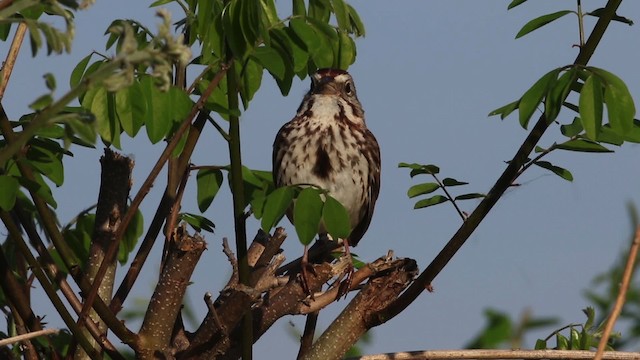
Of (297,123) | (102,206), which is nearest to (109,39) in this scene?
(102,206)

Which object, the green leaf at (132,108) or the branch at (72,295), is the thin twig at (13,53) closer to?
the branch at (72,295)

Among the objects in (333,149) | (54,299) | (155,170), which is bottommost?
(54,299)

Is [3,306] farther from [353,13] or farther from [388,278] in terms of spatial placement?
[353,13]

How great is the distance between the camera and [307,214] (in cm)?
404

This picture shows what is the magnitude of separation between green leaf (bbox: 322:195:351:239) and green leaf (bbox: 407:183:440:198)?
68cm

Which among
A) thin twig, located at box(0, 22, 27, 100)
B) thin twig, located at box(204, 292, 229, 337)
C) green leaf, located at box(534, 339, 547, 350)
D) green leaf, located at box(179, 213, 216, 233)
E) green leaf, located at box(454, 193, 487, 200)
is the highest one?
thin twig, located at box(0, 22, 27, 100)

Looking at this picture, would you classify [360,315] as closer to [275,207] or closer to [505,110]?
[275,207]

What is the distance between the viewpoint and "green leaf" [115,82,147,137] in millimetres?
3760

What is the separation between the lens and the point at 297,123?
671 cm

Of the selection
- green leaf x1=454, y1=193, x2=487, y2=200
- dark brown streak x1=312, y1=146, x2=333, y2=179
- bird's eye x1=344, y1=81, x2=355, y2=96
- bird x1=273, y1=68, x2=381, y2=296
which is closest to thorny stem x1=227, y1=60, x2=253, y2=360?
green leaf x1=454, y1=193, x2=487, y2=200

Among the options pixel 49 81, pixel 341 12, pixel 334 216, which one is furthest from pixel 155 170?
pixel 49 81

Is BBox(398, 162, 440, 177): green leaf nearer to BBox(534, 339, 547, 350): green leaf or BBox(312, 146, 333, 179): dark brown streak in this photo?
BBox(534, 339, 547, 350): green leaf

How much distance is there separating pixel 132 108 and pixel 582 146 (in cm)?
176

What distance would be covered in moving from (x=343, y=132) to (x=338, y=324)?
6.39ft
